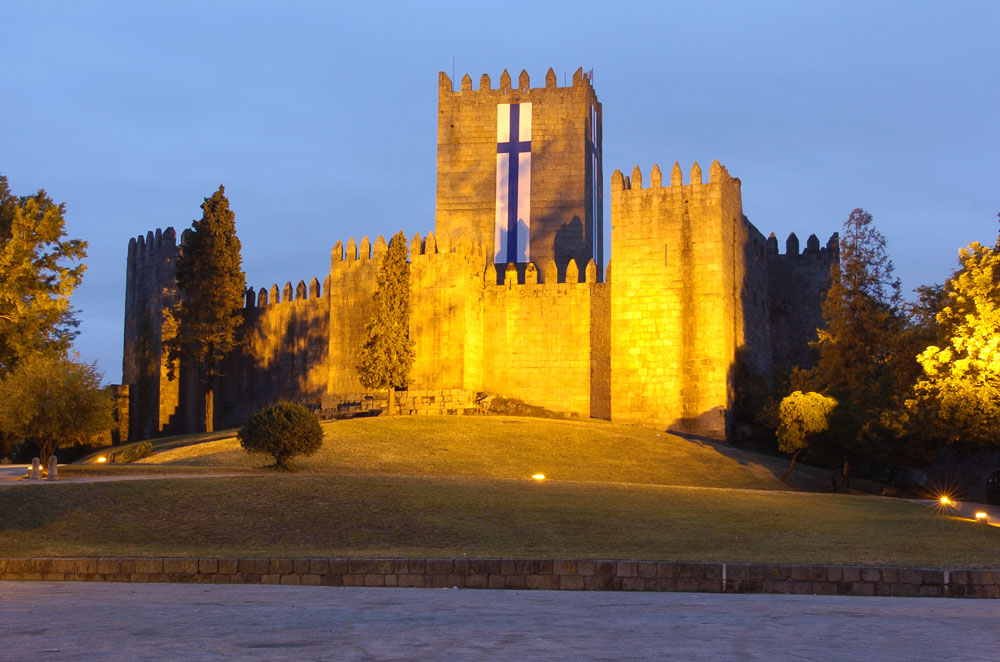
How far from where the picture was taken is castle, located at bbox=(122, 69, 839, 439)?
33.9 m

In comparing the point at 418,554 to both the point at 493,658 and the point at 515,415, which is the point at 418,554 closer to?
the point at 493,658

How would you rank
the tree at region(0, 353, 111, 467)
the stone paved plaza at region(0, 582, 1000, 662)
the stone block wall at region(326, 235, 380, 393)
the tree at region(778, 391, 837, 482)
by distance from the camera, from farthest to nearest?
1. the stone block wall at region(326, 235, 380, 393)
2. the tree at region(778, 391, 837, 482)
3. the tree at region(0, 353, 111, 467)
4. the stone paved plaza at region(0, 582, 1000, 662)

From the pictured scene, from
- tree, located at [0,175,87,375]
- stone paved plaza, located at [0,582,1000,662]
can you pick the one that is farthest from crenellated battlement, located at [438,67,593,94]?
stone paved plaza, located at [0,582,1000,662]

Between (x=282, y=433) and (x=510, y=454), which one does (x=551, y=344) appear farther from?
(x=282, y=433)

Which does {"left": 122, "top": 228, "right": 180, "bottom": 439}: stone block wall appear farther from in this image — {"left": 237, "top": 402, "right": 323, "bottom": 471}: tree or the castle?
{"left": 237, "top": 402, "right": 323, "bottom": 471}: tree

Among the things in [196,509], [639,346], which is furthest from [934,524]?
[639,346]

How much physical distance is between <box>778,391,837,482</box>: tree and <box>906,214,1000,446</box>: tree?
3.37 meters

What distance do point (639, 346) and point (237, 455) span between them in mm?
13746

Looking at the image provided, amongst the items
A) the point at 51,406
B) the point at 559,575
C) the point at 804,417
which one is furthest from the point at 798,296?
the point at 559,575

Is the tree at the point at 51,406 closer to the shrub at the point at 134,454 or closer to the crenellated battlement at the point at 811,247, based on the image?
the shrub at the point at 134,454

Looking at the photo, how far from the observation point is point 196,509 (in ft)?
52.3

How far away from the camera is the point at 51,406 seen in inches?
992

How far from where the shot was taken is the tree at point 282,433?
20750 mm

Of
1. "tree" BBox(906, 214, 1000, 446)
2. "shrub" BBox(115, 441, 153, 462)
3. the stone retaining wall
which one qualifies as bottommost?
the stone retaining wall
